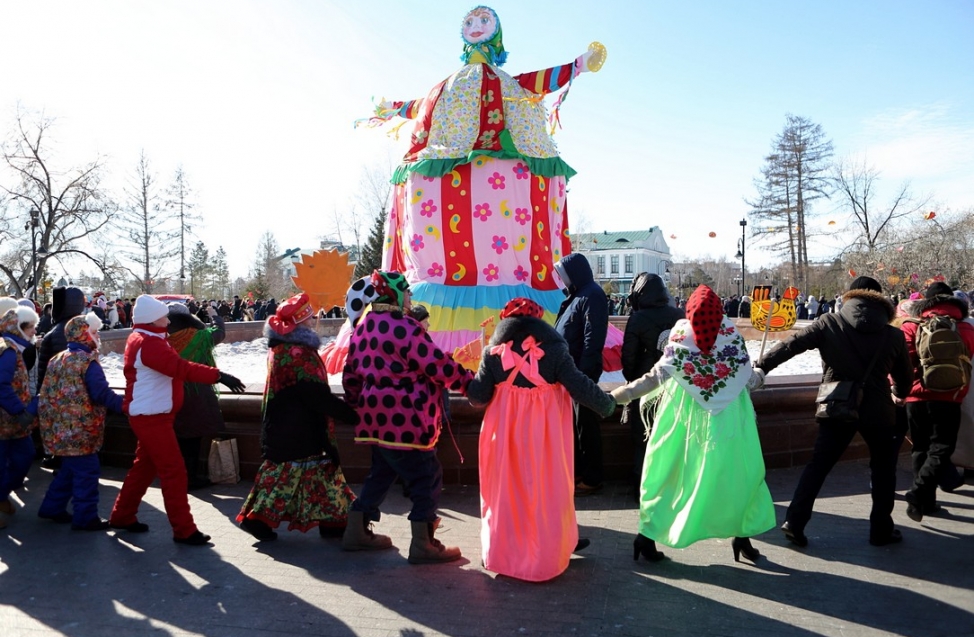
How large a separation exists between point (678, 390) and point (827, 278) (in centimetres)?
4683

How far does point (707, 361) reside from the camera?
4.29 m

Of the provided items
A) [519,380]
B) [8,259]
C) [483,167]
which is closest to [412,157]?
[483,167]

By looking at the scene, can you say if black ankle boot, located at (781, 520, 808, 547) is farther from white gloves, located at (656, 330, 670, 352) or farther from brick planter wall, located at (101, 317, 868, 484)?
brick planter wall, located at (101, 317, 868, 484)

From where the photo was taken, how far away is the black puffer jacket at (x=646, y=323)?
537cm

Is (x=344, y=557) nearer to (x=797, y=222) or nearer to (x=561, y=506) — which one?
(x=561, y=506)

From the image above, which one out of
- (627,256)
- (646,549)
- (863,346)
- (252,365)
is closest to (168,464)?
(646,549)

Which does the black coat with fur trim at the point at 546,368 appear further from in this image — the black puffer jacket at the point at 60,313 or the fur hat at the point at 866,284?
the black puffer jacket at the point at 60,313

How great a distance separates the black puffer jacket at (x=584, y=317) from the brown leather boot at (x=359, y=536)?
197 centimetres

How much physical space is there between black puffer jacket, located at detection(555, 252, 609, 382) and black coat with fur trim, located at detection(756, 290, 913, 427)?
139cm

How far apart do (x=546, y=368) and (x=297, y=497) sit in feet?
6.35

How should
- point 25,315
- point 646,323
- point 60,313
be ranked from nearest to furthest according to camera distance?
point 646,323, point 25,315, point 60,313

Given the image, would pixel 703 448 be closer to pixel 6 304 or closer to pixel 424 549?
pixel 424 549

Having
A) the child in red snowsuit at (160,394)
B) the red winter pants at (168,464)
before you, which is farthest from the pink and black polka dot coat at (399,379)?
the red winter pants at (168,464)

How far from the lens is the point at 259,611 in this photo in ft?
12.3
